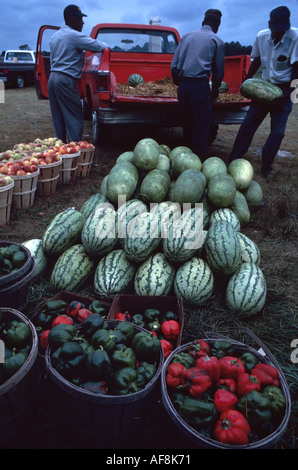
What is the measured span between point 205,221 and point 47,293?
1.81 m

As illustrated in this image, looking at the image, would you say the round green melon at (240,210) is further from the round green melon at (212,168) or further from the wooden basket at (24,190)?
the wooden basket at (24,190)

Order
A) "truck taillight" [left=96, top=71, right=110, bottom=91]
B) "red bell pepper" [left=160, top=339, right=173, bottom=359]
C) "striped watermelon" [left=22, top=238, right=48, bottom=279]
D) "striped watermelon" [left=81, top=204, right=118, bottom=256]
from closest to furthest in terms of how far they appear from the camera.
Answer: "red bell pepper" [left=160, top=339, right=173, bottom=359] < "striped watermelon" [left=81, top=204, right=118, bottom=256] < "striped watermelon" [left=22, top=238, right=48, bottom=279] < "truck taillight" [left=96, top=71, right=110, bottom=91]

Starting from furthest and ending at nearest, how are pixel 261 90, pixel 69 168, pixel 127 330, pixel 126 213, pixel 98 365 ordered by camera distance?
pixel 69 168, pixel 261 90, pixel 126 213, pixel 127 330, pixel 98 365

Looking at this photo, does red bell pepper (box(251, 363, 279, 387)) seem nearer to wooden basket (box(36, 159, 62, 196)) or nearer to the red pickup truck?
wooden basket (box(36, 159, 62, 196))

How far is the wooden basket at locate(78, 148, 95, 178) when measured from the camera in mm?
5876

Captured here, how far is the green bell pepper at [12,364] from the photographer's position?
1.74 meters

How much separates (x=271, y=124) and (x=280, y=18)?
1.61 metres

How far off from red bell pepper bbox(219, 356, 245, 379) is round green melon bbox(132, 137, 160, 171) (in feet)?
8.92

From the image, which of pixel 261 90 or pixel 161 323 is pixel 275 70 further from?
pixel 161 323

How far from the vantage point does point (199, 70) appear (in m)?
5.12

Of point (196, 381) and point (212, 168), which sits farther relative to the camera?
point (212, 168)

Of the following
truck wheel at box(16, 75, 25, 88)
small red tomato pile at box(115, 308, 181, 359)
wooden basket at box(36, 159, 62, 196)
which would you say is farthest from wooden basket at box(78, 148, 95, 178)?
truck wheel at box(16, 75, 25, 88)

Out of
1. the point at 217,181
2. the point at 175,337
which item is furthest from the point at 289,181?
the point at 175,337

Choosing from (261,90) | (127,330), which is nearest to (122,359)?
(127,330)
